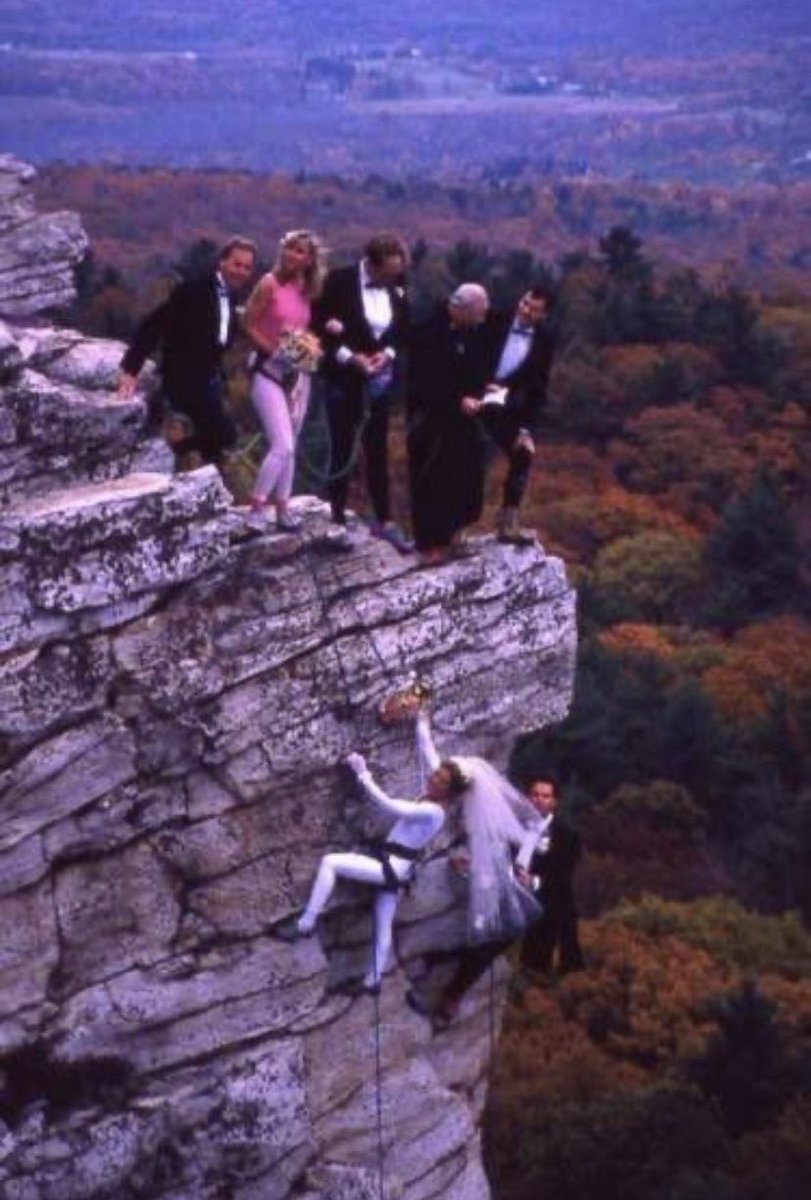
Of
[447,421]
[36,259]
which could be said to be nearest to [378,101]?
[36,259]

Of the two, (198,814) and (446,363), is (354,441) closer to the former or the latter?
(446,363)

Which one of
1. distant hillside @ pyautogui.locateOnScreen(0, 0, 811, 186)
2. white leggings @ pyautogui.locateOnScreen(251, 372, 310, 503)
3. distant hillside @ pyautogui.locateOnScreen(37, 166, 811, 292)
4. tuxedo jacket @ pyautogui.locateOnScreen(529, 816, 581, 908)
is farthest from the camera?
distant hillside @ pyautogui.locateOnScreen(0, 0, 811, 186)

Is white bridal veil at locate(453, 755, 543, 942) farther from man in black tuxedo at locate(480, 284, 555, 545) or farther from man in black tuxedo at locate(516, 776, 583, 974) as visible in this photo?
man in black tuxedo at locate(480, 284, 555, 545)

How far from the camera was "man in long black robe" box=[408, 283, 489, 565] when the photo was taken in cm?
1302

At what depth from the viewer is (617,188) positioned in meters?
126

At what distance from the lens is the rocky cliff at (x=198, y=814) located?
11594mm

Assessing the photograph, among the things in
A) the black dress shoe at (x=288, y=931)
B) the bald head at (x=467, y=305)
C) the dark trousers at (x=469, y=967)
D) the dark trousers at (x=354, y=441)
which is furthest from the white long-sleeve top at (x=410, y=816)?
the bald head at (x=467, y=305)

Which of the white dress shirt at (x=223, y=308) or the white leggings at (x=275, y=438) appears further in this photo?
the white leggings at (x=275, y=438)

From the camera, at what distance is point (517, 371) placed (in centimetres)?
1316

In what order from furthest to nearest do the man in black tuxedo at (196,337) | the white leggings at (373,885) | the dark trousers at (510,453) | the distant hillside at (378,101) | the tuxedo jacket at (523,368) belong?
the distant hillside at (378,101)
the dark trousers at (510,453)
the tuxedo jacket at (523,368)
the man in black tuxedo at (196,337)
the white leggings at (373,885)

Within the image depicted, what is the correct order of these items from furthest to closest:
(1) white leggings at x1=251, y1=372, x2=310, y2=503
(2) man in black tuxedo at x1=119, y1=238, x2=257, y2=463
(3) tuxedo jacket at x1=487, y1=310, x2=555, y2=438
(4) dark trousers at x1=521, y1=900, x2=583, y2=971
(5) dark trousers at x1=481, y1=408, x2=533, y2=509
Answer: (4) dark trousers at x1=521, y1=900, x2=583, y2=971
(5) dark trousers at x1=481, y1=408, x2=533, y2=509
(3) tuxedo jacket at x1=487, y1=310, x2=555, y2=438
(1) white leggings at x1=251, y1=372, x2=310, y2=503
(2) man in black tuxedo at x1=119, y1=238, x2=257, y2=463

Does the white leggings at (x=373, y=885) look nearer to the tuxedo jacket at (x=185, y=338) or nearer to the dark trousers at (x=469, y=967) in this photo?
the dark trousers at (x=469, y=967)

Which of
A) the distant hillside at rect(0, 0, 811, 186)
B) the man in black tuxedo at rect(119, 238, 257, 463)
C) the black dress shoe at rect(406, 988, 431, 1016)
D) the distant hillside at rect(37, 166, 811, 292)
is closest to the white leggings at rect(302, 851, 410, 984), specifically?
the black dress shoe at rect(406, 988, 431, 1016)

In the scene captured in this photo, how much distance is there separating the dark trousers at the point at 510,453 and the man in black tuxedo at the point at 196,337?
1746 mm
